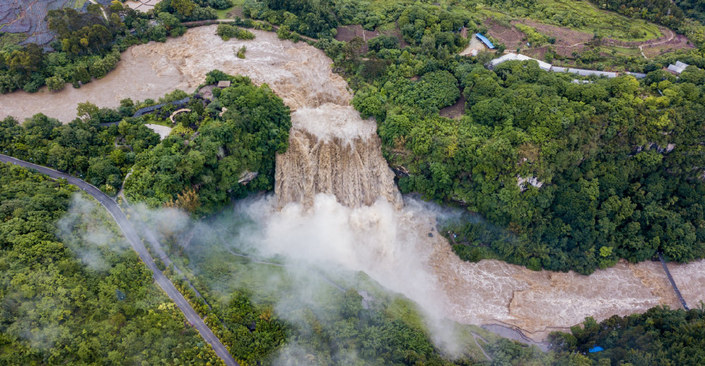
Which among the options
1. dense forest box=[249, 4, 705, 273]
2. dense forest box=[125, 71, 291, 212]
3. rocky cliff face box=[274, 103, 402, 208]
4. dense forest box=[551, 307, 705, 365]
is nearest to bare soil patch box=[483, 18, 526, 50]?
dense forest box=[249, 4, 705, 273]

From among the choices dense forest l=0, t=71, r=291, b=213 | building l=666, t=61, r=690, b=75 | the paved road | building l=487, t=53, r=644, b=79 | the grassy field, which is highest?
building l=666, t=61, r=690, b=75

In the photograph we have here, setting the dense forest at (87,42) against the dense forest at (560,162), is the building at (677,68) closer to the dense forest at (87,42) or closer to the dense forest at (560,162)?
the dense forest at (560,162)

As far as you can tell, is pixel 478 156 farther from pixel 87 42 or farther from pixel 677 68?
pixel 87 42

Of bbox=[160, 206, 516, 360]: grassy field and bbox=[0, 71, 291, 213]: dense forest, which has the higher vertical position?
bbox=[0, 71, 291, 213]: dense forest

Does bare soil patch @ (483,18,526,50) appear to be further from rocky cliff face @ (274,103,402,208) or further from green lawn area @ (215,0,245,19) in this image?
green lawn area @ (215,0,245,19)

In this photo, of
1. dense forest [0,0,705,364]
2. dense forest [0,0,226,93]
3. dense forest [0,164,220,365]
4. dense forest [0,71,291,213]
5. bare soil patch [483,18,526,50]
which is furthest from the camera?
bare soil patch [483,18,526,50]

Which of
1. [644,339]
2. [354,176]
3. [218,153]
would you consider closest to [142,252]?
[218,153]

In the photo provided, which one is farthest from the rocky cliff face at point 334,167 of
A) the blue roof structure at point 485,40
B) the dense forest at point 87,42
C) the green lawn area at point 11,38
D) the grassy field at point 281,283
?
the green lawn area at point 11,38
